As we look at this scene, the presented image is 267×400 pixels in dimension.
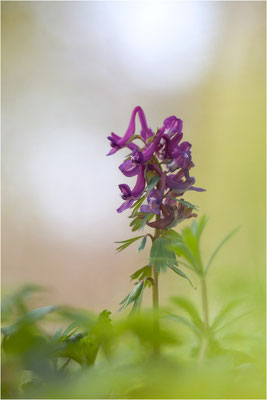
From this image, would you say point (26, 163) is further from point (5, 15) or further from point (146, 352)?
point (146, 352)

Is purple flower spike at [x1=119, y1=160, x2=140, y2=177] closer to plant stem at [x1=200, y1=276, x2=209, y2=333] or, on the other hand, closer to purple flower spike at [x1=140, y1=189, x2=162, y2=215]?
purple flower spike at [x1=140, y1=189, x2=162, y2=215]

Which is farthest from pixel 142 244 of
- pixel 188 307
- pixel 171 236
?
pixel 188 307

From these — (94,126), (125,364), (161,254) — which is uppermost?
(94,126)

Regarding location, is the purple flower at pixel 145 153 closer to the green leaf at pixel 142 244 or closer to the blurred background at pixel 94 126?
the green leaf at pixel 142 244

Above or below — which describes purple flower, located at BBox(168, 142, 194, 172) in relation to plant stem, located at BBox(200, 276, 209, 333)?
above

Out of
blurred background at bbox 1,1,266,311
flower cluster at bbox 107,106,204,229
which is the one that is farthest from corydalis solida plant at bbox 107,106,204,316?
blurred background at bbox 1,1,266,311

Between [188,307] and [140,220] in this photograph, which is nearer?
[188,307]

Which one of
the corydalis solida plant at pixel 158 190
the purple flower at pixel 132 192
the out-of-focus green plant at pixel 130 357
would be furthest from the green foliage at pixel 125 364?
the purple flower at pixel 132 192

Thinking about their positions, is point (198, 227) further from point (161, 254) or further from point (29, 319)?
point (29, 319)
